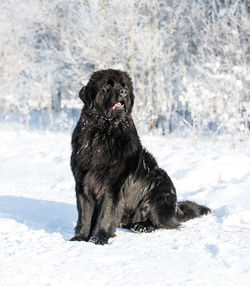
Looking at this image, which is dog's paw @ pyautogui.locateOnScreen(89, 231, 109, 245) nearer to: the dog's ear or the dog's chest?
the dog's chest

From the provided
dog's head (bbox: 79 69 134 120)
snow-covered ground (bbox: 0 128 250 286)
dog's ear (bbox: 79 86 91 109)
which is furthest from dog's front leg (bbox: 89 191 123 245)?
dog's ear (bbox: 79 86 91 109)

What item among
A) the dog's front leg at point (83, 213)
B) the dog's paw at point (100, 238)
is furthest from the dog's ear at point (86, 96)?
the dog's paw at point (100, 238)

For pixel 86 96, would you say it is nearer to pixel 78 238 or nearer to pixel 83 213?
pixel 83 213

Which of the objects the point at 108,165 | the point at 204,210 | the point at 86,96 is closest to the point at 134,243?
the point at 108,165

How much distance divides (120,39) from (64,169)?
31.2ft

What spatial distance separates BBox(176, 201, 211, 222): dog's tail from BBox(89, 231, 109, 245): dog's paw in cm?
107

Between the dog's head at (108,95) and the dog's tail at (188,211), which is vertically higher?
the dog's head at (108,95)

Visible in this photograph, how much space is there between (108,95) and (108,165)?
0.69 metres

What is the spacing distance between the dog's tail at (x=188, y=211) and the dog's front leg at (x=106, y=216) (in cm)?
96

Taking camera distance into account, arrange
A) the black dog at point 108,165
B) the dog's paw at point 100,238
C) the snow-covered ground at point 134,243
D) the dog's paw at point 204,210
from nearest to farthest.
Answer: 1. the snow-covered ground at point 134,243
2. the dog's paw at point 100,238
3. the black dog at point 108,165
4. the dog's paw at point 204,210

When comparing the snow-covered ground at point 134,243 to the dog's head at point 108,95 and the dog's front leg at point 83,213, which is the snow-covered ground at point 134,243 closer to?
the dog's front leg at point 83,213

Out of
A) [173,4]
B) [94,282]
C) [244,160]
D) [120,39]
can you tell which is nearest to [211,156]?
[244,160]

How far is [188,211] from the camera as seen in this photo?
480 centimetres

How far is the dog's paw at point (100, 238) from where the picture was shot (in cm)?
386
